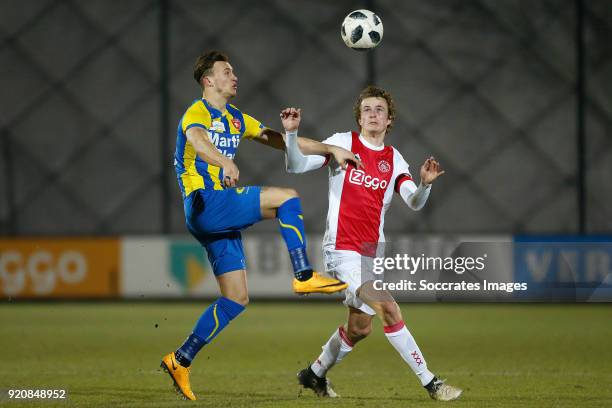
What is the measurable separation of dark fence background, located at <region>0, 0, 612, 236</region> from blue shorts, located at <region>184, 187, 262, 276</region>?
38.3ft

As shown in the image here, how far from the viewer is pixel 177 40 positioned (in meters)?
19.2

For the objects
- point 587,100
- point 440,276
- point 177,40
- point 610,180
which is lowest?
point 440,276

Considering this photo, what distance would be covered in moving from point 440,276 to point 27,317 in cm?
857

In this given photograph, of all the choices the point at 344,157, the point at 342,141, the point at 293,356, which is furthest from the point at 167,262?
the point at 344,157

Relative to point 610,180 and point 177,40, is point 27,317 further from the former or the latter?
point 610,180

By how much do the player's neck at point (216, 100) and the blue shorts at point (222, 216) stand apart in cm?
61

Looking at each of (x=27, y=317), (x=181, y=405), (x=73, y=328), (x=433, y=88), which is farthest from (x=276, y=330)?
(x=433, y=88)

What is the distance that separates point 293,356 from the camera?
1030 centimetres

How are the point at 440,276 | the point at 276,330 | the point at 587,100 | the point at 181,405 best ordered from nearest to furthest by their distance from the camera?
the point at 181,405
the point at 440,276
the point at 276,330
the point at 587,100

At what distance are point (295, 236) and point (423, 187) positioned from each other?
0.98 m

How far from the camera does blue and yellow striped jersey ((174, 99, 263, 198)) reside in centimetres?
701

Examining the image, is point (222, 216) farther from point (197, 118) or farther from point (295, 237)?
point (197, 118)

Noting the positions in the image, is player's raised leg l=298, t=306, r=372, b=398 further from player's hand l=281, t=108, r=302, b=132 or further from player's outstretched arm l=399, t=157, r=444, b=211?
player's hand l=281, t=108, r=302, b=132

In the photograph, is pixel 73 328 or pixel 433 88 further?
pixel 433 88
